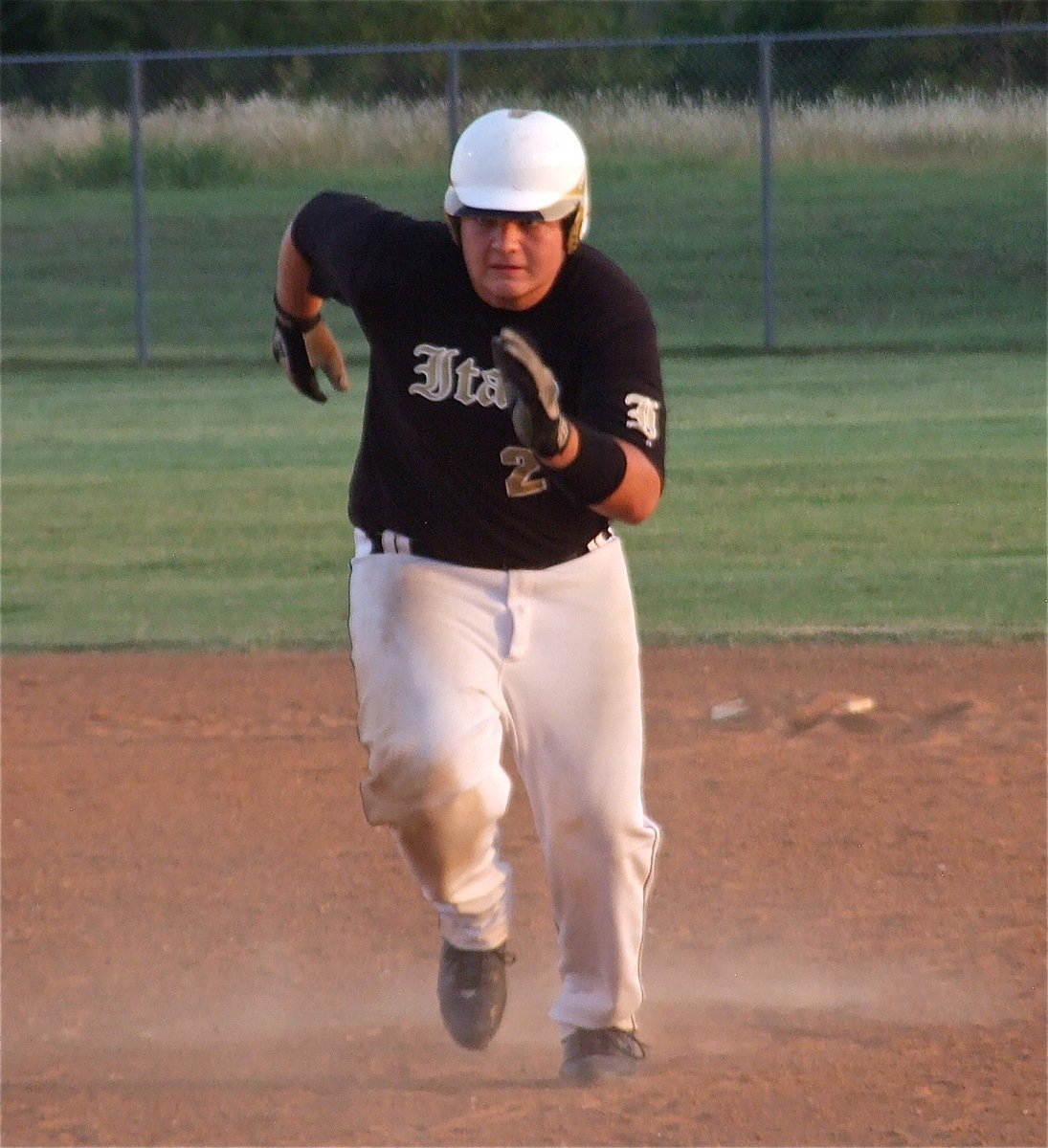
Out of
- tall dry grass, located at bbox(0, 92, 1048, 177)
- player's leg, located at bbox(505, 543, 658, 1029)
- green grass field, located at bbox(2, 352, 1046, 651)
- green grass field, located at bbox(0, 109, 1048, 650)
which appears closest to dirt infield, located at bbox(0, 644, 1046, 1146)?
player's leg, located at bbox(505, 543, 658, 1029)

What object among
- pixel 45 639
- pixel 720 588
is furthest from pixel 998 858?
pixel 45 639

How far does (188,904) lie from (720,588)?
4.39 metres

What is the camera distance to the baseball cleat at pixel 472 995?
14.3 ft

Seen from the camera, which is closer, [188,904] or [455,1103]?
[455,1103]

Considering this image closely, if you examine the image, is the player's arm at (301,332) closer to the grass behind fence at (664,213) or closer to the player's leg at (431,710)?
the player's leg at (431,710)

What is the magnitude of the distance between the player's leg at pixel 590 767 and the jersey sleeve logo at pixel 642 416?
348 millimetres

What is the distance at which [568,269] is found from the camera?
166 inches

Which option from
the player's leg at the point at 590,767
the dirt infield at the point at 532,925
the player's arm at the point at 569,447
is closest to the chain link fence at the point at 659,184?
the dirt infield at the point at 532,925

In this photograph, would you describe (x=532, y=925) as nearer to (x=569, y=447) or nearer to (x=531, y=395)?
(x=569, y=447)

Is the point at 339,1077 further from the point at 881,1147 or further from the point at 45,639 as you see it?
the point at 45,639

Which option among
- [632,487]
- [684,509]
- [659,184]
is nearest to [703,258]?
[659,184]

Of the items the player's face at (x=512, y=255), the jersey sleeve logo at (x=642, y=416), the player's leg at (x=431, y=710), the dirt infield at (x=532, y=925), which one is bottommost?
the dirt infield at (x=532, y=925)

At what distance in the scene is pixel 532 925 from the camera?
5.40 metres

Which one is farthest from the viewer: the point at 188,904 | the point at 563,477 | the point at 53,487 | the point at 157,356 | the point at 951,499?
the point at 157,356
